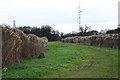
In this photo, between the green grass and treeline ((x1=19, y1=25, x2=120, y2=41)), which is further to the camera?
treeline ((x1=19, y1=25, x2=120, y2=41))

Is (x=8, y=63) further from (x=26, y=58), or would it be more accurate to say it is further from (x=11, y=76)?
(x=26, y=58)

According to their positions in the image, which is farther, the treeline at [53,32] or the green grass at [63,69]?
the treeline at [53,32]

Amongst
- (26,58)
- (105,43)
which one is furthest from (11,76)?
(105,43)

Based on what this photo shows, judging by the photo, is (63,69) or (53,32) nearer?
(63,69)

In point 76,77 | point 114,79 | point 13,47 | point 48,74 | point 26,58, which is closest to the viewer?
point 114,79

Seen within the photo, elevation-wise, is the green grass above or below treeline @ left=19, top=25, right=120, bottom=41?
below

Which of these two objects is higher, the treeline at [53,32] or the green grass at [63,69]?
the treeline at [53,32]

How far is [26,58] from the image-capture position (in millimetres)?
19672

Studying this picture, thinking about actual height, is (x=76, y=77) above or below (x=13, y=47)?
below

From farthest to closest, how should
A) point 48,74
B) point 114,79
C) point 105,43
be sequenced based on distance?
1. point 105,43
2. point 48,74
3. point 114,79

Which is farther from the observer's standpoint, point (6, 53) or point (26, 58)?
point (26, 58)

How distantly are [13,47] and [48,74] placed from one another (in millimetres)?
3555

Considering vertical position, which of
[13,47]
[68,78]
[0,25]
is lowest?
[68,78]

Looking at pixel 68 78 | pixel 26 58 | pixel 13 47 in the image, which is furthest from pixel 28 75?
pixel 26 58
